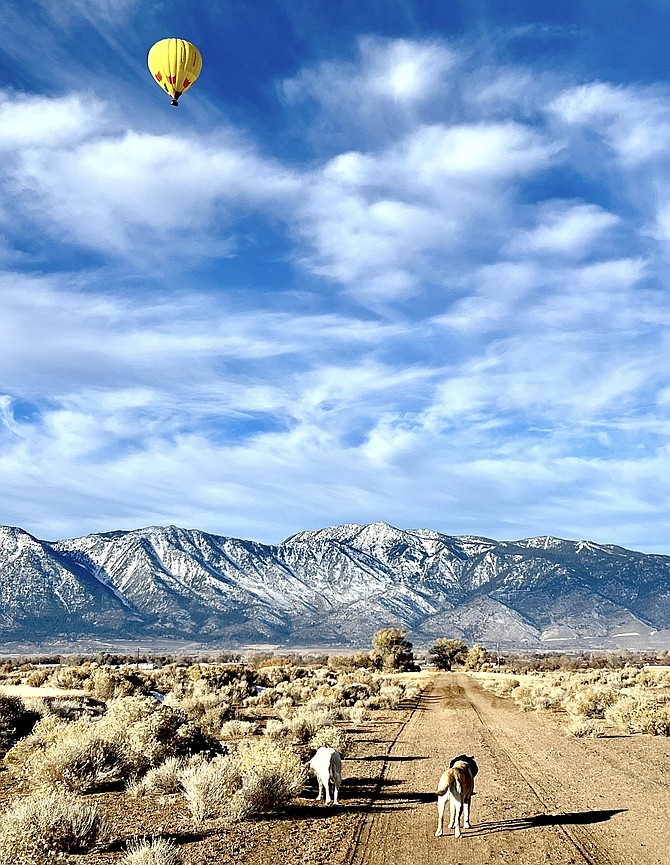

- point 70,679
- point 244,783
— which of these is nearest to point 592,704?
point 244,783

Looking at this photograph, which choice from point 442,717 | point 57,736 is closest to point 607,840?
point 57,736

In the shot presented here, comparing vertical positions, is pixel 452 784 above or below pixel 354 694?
above

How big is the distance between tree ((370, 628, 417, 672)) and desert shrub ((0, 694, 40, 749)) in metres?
63.1

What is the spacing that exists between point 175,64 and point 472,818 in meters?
31.7

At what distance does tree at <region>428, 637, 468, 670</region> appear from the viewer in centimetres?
9925

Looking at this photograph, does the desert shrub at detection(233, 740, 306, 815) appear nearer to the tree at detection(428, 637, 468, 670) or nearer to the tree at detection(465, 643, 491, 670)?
the tree at detection(465, 643, 491, 670)

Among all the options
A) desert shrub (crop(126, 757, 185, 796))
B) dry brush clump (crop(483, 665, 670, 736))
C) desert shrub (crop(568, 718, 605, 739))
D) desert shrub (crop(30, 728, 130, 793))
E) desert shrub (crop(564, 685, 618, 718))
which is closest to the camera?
desert shrub (crop(30, 728, 130, 793))

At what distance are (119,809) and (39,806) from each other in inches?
143

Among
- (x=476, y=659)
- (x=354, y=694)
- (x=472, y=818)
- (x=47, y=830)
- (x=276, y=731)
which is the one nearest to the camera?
(x=47, y=830)

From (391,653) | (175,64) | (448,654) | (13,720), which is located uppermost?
(175,64)

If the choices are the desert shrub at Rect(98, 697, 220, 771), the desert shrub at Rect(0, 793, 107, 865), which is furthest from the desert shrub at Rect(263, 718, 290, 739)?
the desert shrub at Rect(0, 793, 107, 865)

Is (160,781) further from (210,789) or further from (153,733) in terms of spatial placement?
(210,789)

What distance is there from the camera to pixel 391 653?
287ft

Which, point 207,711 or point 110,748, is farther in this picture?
point 207,711
